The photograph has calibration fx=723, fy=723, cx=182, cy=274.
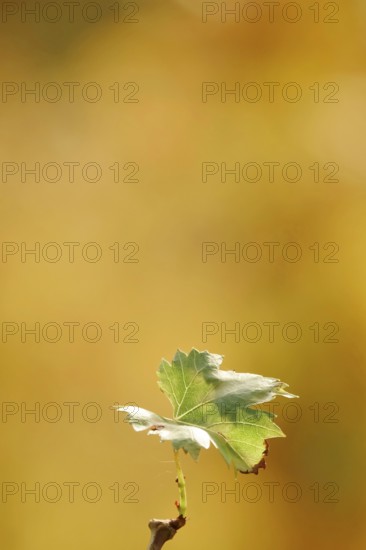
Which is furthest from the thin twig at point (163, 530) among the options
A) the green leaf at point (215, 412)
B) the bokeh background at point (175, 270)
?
the bokeh background at point (175, 270)

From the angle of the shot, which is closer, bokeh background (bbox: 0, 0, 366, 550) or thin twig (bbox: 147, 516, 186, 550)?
thin twig (bbox: 147, 516, 186, 550)

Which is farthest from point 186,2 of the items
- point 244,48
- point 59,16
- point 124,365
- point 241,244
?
point 124,365

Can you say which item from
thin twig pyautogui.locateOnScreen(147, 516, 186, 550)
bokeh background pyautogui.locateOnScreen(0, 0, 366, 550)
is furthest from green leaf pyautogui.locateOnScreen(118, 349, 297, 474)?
bokeh background pyautogui.locateOnScreen(0, 0, 366, 550)

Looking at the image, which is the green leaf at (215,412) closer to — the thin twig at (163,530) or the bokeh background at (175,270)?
the thin twig at (163,530)

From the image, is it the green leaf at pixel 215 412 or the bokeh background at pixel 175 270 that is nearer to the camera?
the green leaf at pixel 215 412

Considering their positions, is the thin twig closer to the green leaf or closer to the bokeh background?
the green leaf

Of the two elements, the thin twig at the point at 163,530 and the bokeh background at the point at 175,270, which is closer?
the thin twig at the point at 163,530

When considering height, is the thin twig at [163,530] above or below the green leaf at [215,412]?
below
